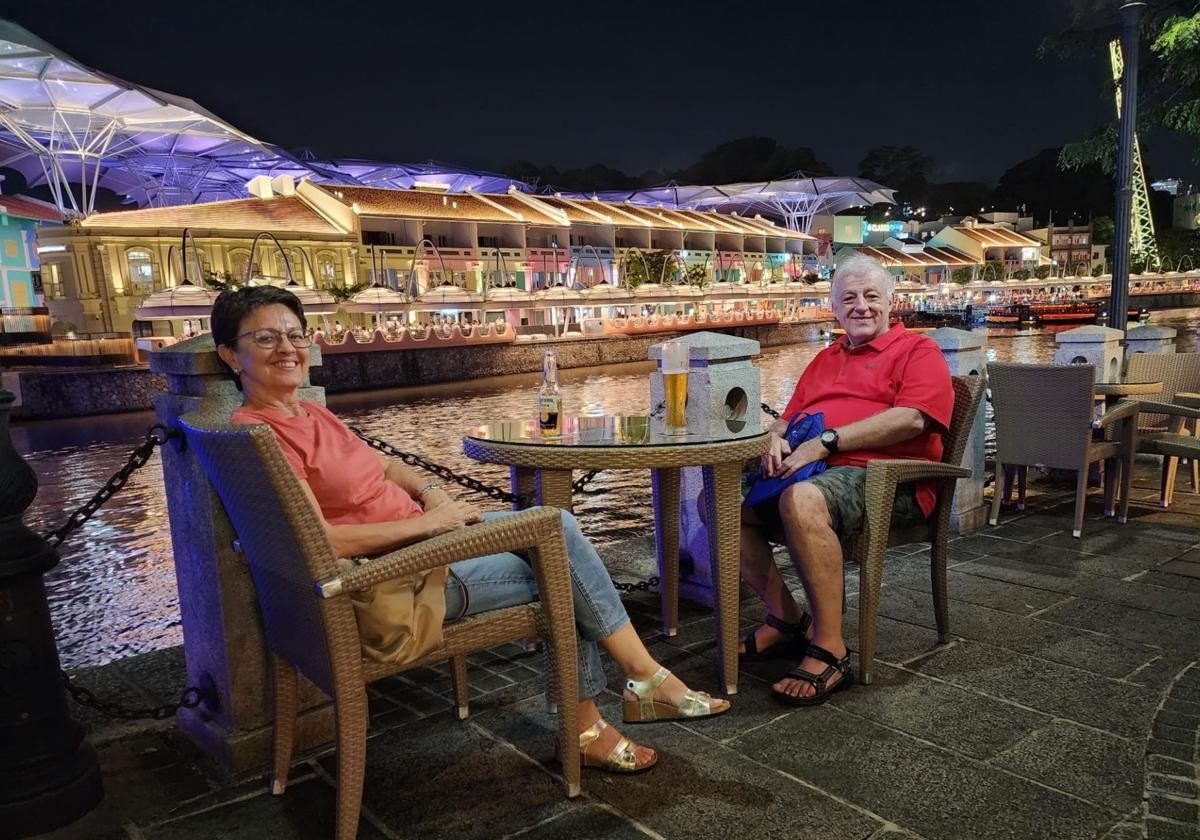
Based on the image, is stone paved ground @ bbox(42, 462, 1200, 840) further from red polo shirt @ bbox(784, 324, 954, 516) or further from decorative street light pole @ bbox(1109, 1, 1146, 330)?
decorative street light pole @ bbox(1109, 1, 1146, 330)

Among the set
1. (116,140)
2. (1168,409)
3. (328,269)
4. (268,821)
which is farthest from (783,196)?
(268,821)

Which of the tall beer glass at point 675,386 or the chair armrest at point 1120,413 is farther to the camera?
the chair armrest at point 1120,413

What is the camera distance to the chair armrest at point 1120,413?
4.86m

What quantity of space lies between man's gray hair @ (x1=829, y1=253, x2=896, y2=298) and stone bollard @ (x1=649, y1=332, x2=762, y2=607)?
55 cm

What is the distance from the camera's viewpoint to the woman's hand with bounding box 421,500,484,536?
2.24 metres

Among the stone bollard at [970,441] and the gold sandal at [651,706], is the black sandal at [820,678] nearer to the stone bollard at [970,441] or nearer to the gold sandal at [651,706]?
the gold sandal at [651,706]

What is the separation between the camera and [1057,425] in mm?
4785

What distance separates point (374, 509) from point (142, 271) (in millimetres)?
31039

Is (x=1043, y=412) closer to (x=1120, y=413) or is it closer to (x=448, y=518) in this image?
(x=1120, y=413)

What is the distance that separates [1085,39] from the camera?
9.77 m

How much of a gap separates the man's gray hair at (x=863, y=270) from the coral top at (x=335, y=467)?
1943mm

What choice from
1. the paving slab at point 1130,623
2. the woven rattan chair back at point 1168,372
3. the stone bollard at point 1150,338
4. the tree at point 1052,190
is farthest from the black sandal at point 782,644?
the tree at point 1052,190

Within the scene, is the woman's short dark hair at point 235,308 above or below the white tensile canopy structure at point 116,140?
below

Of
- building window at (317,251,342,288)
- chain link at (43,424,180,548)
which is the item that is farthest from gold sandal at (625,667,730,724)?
building window at (317,251,342,288)
